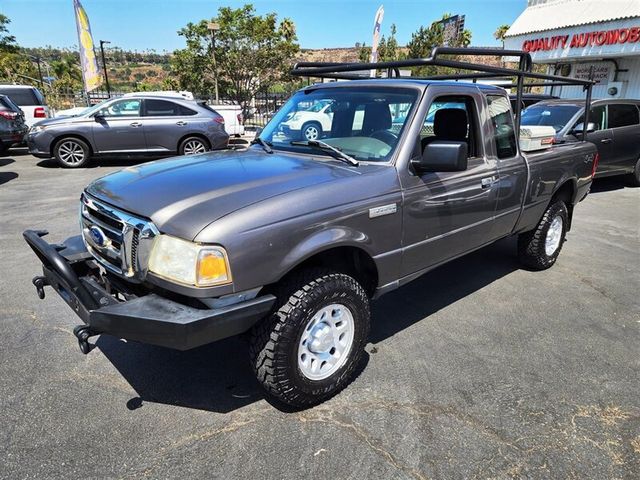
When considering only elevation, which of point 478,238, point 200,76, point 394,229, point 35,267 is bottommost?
point 35,267

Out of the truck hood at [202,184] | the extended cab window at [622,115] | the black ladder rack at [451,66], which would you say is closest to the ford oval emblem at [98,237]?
the truck hood at [202,184]

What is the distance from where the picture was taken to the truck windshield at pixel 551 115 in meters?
8.59

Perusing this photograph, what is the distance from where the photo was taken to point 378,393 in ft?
Answer: 9.82

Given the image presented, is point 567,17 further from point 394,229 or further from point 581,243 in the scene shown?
point 394,229

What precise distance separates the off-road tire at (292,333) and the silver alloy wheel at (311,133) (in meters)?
1.33

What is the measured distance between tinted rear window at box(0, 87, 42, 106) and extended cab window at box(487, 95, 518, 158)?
48.2 ft

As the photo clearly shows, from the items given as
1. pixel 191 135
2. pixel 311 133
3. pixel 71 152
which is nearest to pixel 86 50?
pixel 71 152

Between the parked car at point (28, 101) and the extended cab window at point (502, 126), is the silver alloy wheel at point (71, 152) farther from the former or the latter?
the extended cab window at point (502, 126)

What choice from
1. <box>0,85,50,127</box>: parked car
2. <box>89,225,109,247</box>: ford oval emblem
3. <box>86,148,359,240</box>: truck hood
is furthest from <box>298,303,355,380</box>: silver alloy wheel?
<box>0,85,50,127</box>: parked car

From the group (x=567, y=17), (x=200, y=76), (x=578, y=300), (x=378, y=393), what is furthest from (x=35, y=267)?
(x=200, y=76)

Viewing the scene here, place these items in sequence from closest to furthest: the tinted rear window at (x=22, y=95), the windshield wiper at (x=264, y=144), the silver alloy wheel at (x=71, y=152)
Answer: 1. the windshield wiper at (x=264, y=144)
2. the silver alloy wheel at (x=71, y=152)
3. the tinted rear window at (x=22, y=95)

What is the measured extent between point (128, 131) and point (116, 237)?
9641 millimetres

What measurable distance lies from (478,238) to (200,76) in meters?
21.4

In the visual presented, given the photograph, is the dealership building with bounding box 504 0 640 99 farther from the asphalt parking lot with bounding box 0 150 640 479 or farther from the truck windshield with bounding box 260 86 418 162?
the truck windshield with bounding box 260 86 418 162
